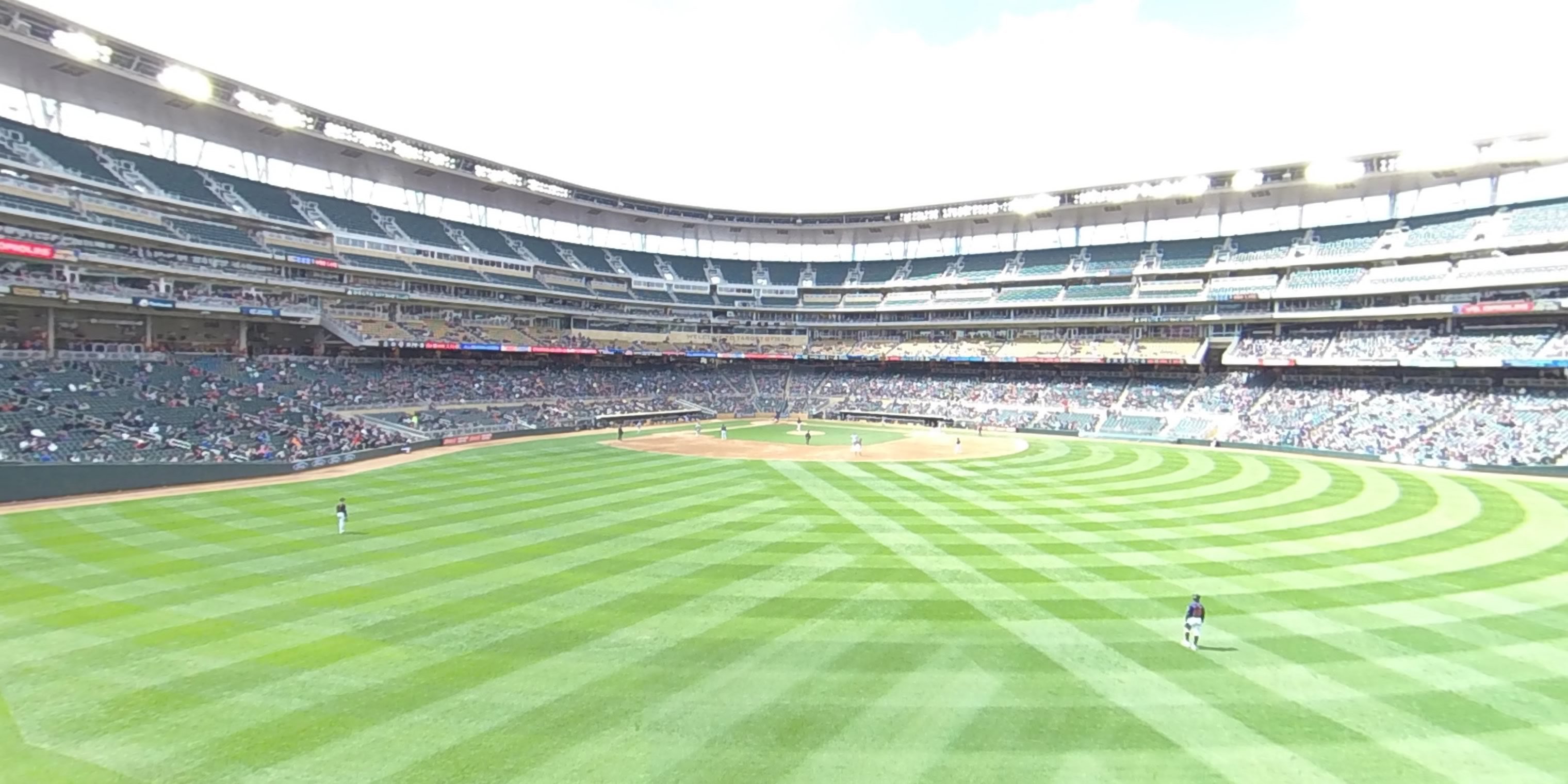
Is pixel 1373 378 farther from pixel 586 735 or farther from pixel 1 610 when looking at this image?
pixel 1 610

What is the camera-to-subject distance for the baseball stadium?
1071 centimetres

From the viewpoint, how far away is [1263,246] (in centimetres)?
5953

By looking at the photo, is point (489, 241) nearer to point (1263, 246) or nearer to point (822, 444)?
point (822, 444)

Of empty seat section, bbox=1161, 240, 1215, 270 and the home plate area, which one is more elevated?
empty seat section, bbox=1161, 240, 1215, 270

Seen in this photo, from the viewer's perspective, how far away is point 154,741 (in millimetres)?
9930

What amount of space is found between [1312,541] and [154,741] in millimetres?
29226

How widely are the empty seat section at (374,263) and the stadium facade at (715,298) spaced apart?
0.24 m

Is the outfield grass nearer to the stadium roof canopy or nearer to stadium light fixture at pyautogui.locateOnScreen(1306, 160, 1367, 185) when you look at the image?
the stadium roof canopy

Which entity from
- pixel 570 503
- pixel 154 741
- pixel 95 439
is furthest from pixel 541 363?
pixel 154 741

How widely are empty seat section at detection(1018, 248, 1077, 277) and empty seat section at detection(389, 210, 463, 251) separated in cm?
5833

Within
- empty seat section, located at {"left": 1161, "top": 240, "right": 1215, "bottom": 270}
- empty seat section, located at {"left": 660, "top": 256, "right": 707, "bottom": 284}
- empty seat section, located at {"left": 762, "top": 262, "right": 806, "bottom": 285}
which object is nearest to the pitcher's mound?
empty seat section, located at {"left": 1161, "top": 240, "right": 1215, "bottom": 270}

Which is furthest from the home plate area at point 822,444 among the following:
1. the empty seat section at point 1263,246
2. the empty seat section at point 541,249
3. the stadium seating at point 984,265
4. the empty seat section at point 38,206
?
the empty seat section at point 38,206

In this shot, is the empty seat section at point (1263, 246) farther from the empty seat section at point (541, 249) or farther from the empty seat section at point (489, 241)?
the empty seat section at point (489, 241)

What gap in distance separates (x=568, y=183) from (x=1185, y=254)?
6184 cm
